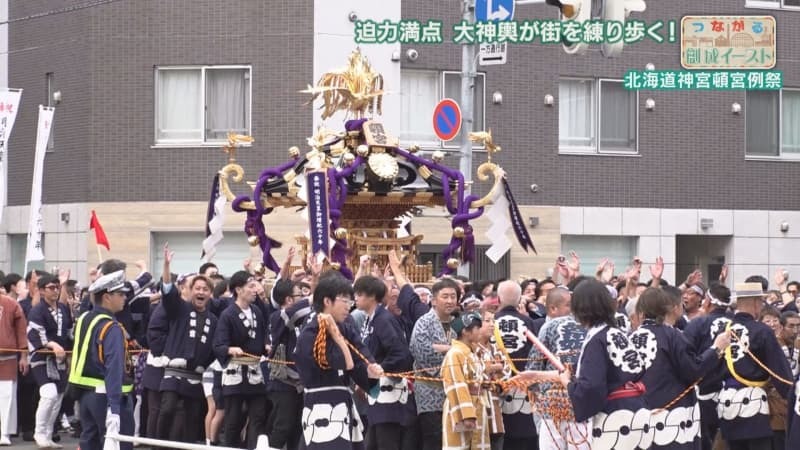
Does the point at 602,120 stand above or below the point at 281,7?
below

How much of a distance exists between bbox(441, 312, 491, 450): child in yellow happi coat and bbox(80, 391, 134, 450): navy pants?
2.75 meters

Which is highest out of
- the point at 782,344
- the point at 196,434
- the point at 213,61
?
the point at 213,61

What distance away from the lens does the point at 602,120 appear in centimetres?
2939

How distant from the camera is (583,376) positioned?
966cm

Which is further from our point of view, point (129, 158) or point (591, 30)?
point (129, 158)

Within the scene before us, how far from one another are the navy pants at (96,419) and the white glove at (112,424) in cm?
36

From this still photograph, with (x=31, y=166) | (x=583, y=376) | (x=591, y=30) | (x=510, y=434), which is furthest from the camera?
(x=31, y=166)

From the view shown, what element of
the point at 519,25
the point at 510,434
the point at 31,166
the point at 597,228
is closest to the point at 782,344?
the point at 510,434

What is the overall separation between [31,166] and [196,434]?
46.5ft

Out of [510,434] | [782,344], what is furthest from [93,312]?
[782,344]

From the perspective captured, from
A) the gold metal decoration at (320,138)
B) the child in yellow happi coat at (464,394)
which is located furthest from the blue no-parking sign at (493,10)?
the child in yellow happi coat at (464,394)

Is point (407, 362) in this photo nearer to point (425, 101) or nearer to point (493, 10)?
point (493, 10)

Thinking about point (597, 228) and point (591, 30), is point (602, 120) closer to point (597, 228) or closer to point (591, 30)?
point (597, 228)

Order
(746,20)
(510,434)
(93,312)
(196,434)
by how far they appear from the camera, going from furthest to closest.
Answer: (746,20) → (196,434) → (510,434) → (93,312)
